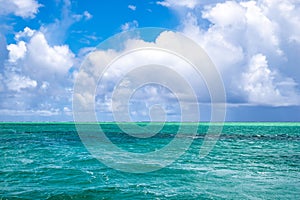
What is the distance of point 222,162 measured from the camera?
35406 mm

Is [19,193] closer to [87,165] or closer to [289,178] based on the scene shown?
[87,165]

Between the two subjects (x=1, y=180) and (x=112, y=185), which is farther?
(x=1, y=180)

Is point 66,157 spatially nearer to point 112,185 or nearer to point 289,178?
point 112,185

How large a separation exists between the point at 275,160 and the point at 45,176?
2565 centimetres

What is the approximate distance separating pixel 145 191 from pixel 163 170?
7862 mm

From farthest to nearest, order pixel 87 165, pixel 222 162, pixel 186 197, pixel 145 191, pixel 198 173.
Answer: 1. pixel 222 162
2. pixel 87 165
3. pixel 198 173
4. pixel 145 191
5. pixel 186 197

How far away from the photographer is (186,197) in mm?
20438

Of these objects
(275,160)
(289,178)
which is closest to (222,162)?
(275,160)

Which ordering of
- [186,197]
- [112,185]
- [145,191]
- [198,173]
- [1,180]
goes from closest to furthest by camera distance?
[186,197]
[145,191]
[112,185]
[1,180]
[198,173]

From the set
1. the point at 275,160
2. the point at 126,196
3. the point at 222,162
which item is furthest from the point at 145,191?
the point at 275,160

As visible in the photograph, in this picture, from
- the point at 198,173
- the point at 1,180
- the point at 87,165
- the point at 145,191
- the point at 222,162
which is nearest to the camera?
the point at 145,191

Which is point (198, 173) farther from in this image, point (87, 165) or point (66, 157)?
point (66, 157)

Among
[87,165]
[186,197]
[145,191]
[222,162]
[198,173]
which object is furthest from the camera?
[222,162]

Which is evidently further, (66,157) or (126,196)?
(66,157)
